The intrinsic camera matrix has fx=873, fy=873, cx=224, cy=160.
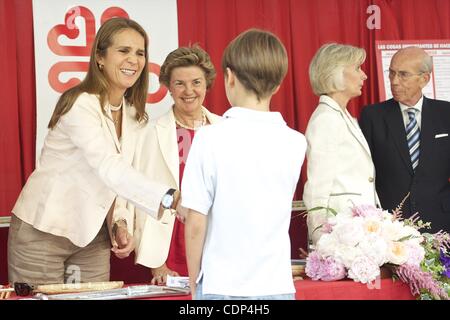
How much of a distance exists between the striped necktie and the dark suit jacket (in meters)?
0.02

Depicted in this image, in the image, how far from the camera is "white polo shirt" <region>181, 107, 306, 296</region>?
8.07ft

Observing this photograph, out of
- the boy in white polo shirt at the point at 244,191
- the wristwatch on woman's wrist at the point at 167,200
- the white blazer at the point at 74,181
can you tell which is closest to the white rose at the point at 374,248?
the wristwatch on woman's wrist at the point at 167,200

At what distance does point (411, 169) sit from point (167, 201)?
1.75m

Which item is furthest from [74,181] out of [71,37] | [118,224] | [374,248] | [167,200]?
[71,37]

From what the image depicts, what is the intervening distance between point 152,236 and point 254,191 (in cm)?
168

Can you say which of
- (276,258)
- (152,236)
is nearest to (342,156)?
(152,236)

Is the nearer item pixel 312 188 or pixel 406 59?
pixel 312 188

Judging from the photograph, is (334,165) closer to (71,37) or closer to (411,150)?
(411,150)

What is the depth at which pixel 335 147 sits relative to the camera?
387cm

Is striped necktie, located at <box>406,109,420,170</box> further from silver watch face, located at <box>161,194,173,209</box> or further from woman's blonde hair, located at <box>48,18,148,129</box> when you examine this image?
silver watch face, located at <box>161,194,173,209</box>

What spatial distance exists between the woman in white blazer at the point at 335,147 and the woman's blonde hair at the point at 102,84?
2.55 ft

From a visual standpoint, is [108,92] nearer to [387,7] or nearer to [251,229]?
[251,229]

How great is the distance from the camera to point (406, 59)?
4.68 meters

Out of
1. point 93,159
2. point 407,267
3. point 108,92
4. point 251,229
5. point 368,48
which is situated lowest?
point 407,267
